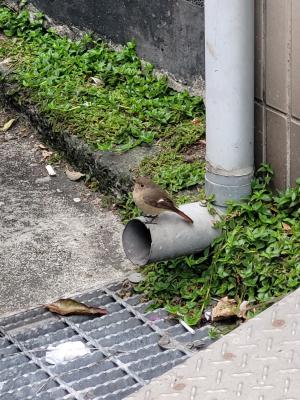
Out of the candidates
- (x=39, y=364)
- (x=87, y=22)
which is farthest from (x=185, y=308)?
(x=87, y=22)

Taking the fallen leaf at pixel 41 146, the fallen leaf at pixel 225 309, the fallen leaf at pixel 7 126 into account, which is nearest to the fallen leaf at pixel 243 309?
the fallen leaf at pixel 225 309

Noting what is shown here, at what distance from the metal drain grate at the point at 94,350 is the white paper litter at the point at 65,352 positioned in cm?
3

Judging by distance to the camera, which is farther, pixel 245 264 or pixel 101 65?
pixel 101 65

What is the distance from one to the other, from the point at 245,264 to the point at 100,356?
767 mm

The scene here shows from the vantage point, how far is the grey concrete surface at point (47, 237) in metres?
4.92

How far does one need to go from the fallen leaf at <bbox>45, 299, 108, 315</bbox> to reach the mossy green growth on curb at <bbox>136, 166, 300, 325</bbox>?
249 mm

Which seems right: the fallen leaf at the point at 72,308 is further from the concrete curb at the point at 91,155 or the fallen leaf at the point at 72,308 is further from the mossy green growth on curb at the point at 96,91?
the mossy green growth on curb at the point at 96,91

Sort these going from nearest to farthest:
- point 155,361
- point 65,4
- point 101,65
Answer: point 155,361, point 101,65, point 65,4

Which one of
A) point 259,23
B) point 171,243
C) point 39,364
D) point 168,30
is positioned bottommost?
point 39,364

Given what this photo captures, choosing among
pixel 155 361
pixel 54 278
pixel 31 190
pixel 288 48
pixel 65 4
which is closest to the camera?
pixel 155 361

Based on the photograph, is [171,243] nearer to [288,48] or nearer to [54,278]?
[54,278]

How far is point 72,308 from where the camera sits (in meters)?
4.66

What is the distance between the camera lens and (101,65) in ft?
21.5

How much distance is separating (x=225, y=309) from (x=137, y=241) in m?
0.54
